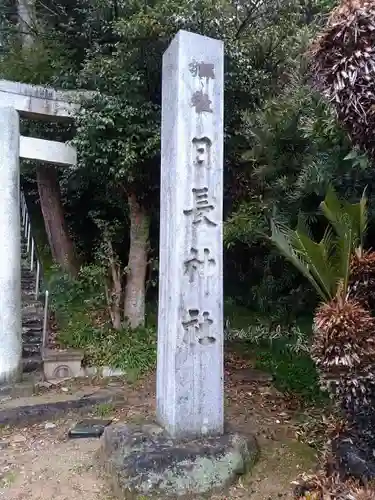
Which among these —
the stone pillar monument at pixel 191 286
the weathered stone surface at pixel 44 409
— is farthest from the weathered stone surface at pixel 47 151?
the weathered stone surface at pixel 44 409

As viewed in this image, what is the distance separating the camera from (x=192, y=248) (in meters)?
4.57

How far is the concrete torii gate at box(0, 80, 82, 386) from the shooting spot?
270 inches

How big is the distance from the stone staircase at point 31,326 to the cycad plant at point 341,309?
5.09 metres

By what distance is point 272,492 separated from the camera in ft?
13.8

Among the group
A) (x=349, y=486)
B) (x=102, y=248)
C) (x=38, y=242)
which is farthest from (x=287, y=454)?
(x=38, y=242)

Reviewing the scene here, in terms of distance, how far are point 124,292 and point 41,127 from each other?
11.5ft

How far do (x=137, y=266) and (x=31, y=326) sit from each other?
216 cm

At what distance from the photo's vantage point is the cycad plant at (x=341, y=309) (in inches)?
137

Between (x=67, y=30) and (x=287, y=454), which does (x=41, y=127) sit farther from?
(x=287, y=454)

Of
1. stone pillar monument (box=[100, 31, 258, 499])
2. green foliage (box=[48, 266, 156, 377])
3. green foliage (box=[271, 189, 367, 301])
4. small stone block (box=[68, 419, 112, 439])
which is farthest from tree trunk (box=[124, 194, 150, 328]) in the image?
green foliage (box=[271, 189, 367, 301])

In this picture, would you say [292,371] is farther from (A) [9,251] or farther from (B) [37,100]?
(B) [37,100]

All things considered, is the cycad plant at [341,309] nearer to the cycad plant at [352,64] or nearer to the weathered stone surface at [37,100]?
the cycad plant at [352,64]

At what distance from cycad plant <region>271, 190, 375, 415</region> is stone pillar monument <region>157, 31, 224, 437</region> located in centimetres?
83

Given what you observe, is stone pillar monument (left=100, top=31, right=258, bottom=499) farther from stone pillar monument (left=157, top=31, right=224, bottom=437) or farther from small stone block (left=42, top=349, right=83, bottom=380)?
small stone block (left=42, top=349, right=83, bottom=380)
